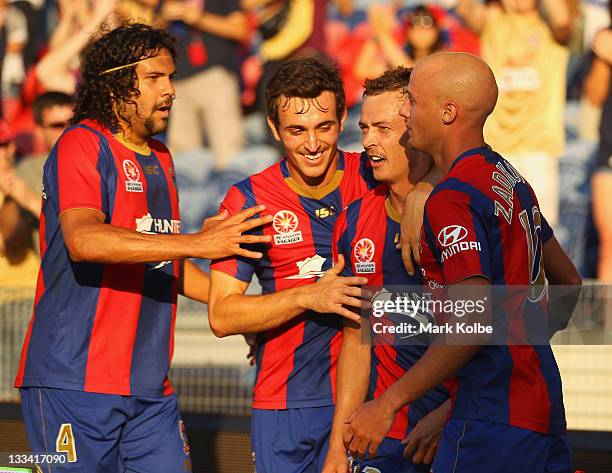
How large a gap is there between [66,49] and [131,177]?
23.5 ft

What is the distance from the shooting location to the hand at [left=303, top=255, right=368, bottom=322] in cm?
446

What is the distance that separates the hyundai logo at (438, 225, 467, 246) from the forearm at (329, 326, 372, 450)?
3.56 feet

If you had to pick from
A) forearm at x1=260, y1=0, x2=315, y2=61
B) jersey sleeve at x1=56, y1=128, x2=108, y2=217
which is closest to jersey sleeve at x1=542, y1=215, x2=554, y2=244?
jersey sleeve at x1=56, y1=128, x2=108, y2=217

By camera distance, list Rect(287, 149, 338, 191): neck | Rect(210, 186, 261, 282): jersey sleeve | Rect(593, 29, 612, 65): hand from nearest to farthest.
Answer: Rect(210, 186, 261, 282): jersey sleeve → Rect(287, 149, 338, 191): neck → Rect(593, 29, 612, 65): hand

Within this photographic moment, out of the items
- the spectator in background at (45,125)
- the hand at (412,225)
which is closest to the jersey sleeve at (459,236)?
the hand at (412,225)

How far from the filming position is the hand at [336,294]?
4457 millimetres

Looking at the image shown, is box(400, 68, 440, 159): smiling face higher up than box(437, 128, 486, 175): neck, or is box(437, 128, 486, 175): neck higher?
box(400, 68, 440, 159): smiling face

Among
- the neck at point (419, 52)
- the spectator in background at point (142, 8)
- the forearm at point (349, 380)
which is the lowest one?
the forearm at point (349, 380)

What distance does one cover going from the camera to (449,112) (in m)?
3.87

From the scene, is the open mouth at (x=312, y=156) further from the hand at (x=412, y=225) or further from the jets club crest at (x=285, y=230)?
the hand at (x=412, y=225)

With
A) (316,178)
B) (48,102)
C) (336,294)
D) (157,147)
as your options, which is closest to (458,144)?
(336,294)

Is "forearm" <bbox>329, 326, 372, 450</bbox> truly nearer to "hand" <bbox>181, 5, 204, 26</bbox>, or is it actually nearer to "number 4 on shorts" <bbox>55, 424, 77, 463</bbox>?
"number 4 on shorts" <bbox>55, 424, 77, 463</bbox>

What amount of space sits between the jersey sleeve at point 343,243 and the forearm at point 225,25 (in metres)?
6.32

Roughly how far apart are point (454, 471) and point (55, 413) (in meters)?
2.06
